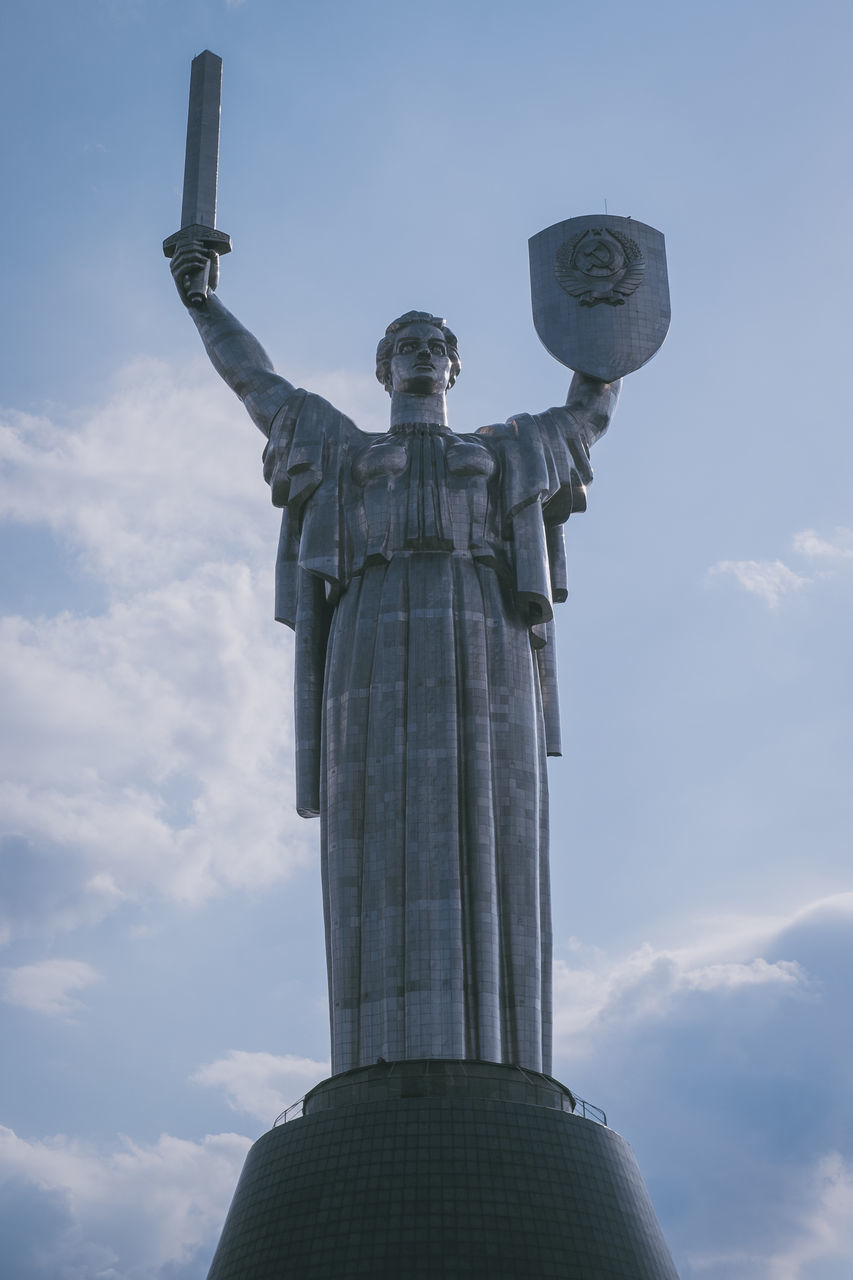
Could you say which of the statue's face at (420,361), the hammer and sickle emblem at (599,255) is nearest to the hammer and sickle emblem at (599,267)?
the hammer and sickle emblem at (599,255)

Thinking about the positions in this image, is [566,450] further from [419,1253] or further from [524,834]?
[419,1253]

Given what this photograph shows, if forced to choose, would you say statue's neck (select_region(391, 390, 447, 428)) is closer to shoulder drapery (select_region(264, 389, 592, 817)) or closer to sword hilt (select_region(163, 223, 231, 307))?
shoulder drapery (select_region(264, 389, 592, 817))

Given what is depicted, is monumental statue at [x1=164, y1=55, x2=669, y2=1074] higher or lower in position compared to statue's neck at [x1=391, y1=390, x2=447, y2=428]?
lower

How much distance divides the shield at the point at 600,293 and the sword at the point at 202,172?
11.4ft

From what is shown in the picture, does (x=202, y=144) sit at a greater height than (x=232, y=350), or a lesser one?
greater

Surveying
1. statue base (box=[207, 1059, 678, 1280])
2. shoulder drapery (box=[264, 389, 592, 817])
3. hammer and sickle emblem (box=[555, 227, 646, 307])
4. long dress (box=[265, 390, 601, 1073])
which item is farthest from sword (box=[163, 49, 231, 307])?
statue base (box=[207, 1059, 678, 1280])

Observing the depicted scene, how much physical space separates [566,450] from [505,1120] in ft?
23.2

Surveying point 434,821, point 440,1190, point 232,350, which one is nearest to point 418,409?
point 232,350

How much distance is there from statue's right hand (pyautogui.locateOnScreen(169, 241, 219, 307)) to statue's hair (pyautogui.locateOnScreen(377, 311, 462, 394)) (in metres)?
2.04

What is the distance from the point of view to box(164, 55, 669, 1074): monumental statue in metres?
14.4

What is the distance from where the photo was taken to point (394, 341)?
688 inches

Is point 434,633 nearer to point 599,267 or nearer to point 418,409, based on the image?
point 418,409

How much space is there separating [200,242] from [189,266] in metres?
0.28

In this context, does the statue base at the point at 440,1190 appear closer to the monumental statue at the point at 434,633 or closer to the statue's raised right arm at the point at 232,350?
Answer: the monumental statue at the point at 434,633
